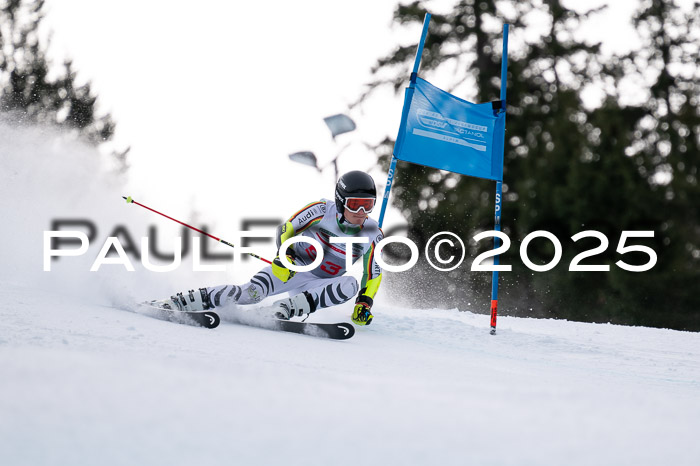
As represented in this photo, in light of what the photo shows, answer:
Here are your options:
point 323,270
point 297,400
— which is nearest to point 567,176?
point 323,270

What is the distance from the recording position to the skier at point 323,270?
191 inches

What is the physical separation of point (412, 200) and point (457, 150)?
315 inches

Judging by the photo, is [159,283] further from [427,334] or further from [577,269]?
[577,269]

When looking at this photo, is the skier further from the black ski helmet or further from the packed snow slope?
the packed snow slope

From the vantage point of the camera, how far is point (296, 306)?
4.88 m

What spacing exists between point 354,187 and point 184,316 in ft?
4.99

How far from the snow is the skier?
403mm

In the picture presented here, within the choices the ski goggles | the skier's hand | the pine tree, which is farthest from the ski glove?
the pine tree

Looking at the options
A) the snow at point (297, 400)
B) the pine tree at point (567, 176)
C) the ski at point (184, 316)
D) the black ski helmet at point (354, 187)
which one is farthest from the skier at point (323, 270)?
the pine tree at point (567, 176)

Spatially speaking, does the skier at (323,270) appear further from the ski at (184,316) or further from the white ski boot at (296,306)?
the ski at (184,316)

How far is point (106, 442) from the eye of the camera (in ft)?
5.06

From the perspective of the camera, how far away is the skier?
4848mm

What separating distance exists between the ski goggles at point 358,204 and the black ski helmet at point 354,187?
0.09 feet

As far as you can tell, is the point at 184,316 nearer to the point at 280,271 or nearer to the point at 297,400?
the point at 280,271
